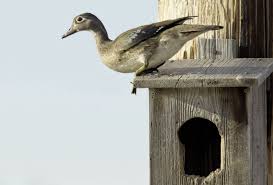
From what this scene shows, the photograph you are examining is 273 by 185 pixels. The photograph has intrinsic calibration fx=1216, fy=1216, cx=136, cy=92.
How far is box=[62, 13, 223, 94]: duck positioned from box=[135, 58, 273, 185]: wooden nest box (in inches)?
5.0

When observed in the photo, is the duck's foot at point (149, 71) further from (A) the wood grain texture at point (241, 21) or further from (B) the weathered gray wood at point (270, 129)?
(B) the weathered gray wood at point (270, 129)

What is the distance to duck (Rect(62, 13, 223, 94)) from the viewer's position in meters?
8.02

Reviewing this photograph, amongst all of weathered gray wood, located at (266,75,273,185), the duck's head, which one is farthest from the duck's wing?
weathered gray wood, located at (266,75,273,185)

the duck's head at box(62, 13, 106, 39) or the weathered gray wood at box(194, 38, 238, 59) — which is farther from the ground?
the duck's head at box(62, 13, 106, 39)

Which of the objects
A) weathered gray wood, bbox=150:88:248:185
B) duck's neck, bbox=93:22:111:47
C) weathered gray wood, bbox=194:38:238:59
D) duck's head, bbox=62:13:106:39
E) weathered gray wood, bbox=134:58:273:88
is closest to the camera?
weathered gray wood, bbox=134:58:273:88

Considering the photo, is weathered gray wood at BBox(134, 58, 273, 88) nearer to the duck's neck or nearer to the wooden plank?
the wooden plank

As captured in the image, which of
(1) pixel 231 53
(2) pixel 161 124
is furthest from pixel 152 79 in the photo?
(1) pixel 231 53

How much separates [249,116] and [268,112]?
0.67 m

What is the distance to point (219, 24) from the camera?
8.41 m

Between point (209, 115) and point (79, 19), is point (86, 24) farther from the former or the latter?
point (209, 115)

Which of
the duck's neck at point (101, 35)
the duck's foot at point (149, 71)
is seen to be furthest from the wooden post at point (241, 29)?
the duck's neck at point (101, 35)

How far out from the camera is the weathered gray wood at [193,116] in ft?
25.6

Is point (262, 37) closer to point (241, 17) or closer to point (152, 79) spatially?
point (241, 17)

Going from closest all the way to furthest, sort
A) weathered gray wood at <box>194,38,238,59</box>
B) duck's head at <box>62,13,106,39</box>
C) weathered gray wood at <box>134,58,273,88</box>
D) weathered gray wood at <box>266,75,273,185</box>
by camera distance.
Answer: weathered gray wood at <box>134,58,273,88</box> < weathered gray wood at <box>194,38,238,59</box> < weathered gray wood at <box>266,75,273,185</box> < duck's head at <box>62,13,106,39</box>
